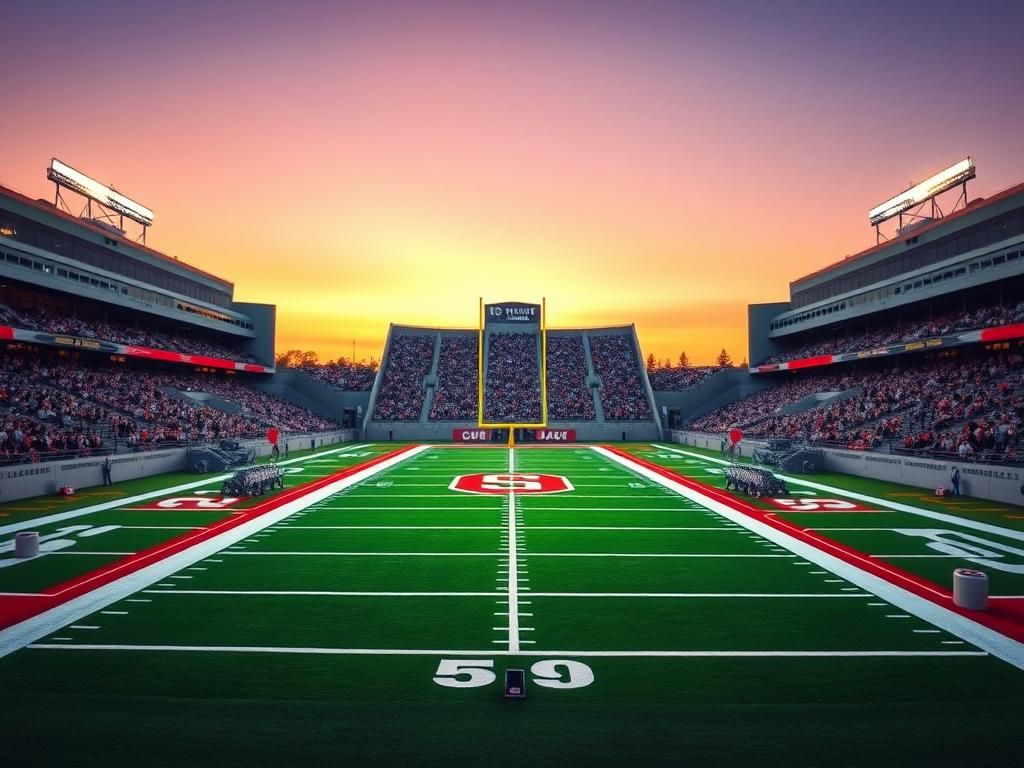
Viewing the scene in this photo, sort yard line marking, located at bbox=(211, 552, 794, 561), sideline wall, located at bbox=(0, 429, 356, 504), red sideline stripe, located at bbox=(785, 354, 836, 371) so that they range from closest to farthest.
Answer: yard line marking, located at bbox=(211, 552, 794, 561) → sideline wall, located at bbox=(0, 429, 356, 504) → red sideline stripe, located at bbox=(785, 354, 836, 371)

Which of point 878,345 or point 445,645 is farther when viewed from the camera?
point 878,345

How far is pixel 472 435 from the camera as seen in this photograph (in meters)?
55.0

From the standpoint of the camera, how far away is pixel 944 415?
30.2 m

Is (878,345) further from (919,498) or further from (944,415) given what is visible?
(919,498)

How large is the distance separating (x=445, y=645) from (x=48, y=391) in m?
32.2

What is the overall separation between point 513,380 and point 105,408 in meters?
35.7

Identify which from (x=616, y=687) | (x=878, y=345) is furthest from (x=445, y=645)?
(x=878, y=345)

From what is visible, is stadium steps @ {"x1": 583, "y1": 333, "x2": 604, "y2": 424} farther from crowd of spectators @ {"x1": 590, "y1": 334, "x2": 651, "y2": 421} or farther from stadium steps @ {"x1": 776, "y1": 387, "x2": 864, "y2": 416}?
stadium steps @ {"x1": 776, "y1": 387, "x2": 864, "y2": 416}

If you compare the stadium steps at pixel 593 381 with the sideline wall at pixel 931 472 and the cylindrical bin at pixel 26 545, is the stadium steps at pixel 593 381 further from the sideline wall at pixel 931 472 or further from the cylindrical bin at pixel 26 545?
the cylindrical bin at pixel 26 545

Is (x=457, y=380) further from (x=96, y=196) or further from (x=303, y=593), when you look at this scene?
(x=303, y=593)

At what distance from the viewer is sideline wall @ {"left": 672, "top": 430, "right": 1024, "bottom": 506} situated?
2053 cm

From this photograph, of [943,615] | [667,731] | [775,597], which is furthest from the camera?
[775,597]

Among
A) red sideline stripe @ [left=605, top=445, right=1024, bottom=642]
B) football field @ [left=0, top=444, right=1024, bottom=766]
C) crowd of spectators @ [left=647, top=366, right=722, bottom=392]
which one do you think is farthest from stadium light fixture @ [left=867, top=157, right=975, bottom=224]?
red sideline stripe @ [left=605, top=445, right=1024, bottom=642]

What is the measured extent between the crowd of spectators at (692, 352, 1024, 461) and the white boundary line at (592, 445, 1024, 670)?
11.8 meters
